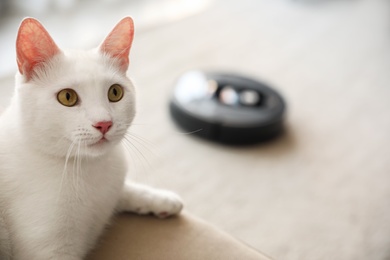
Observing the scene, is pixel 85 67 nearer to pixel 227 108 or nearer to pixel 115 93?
pixel 115 93

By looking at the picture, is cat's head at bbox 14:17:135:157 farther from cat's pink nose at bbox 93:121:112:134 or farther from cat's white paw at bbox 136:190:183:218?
cat's white paw at bbox 136:190:183:218

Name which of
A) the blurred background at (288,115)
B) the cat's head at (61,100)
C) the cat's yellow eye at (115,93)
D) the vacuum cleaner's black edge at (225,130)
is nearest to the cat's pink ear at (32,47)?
the cat's head at (61,100)

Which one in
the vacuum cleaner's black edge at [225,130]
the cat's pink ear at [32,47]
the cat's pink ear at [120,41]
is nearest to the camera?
the cat's pink ear at [32,47]

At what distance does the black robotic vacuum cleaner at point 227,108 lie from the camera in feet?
6.26

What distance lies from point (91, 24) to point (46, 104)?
2.16 metres

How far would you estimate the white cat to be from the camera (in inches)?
28.5

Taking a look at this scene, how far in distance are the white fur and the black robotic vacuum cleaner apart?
3.64 ft

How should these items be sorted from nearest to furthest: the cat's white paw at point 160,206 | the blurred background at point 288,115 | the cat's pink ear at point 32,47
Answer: the cat's pink ear at point 32,47, the cat's white paw at point 160,206, the blurred background at point 288,115

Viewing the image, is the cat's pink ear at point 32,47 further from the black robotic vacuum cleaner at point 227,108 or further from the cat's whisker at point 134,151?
the black robotic vacuum cleaner at point 227,108

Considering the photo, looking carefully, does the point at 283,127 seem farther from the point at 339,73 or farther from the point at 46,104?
the point at 46,104

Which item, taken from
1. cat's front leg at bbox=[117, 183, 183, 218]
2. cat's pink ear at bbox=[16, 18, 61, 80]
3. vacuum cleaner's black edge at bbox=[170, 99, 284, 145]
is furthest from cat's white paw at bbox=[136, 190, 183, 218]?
vacuum cleaner's black edge at bbox=[170, 99, 284, 145]

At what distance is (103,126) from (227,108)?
1282mm

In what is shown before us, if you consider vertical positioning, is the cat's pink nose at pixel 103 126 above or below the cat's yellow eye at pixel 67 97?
below

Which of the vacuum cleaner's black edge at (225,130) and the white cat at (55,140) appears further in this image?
the vacuum cleaner's black edge at (225,130)
